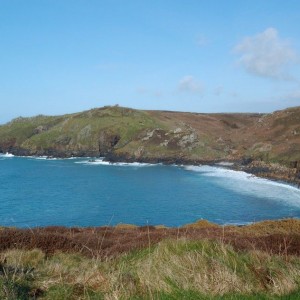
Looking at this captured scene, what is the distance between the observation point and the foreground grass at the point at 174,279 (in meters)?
6.47

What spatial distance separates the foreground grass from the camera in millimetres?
6473

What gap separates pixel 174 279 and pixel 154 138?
11783cm

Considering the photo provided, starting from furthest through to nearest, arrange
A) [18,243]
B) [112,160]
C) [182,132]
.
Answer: [182,132] < [112,160] < [18,243]

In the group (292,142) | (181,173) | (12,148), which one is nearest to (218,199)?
(181,173)

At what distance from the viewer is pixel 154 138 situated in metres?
125

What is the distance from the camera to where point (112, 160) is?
116188mm

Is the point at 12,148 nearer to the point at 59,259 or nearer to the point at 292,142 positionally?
the point at 292,142

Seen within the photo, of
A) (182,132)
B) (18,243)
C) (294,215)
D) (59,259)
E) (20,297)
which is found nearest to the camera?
(20,297)

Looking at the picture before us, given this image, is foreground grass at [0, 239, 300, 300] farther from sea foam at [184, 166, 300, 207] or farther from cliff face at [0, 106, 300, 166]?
cliff face at [0, 106, 300, 166]

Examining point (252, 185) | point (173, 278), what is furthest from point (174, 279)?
point (252, 185)

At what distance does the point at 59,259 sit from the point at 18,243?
1.96m

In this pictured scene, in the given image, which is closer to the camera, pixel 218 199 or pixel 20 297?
pixel 20 297

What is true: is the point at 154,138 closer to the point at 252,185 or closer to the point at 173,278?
the point at 252,185

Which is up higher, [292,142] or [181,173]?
[292,142]
